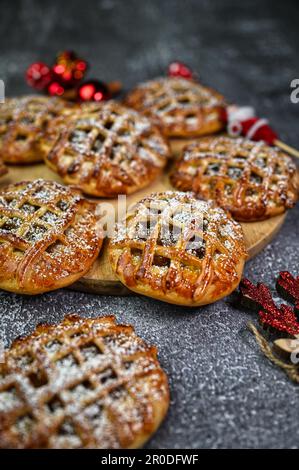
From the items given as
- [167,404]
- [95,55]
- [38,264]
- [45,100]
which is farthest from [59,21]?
[167,404]

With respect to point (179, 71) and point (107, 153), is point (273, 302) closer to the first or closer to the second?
point (107, 153)

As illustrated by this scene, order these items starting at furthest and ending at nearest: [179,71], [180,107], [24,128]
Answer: [179,71]
[180,107]
[24,128]

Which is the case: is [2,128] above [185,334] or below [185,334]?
above

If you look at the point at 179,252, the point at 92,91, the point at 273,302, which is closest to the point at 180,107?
the point at 92,91

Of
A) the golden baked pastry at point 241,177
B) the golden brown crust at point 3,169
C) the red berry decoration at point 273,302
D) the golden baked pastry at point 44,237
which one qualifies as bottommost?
the red berry decoration at point 273,302

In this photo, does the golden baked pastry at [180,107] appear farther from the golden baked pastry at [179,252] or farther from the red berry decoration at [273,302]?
the red berry decoration at [273,302]

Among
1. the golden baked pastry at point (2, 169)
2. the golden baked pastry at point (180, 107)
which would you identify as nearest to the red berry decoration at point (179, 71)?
the golden baked pastry at point (180, 107)
